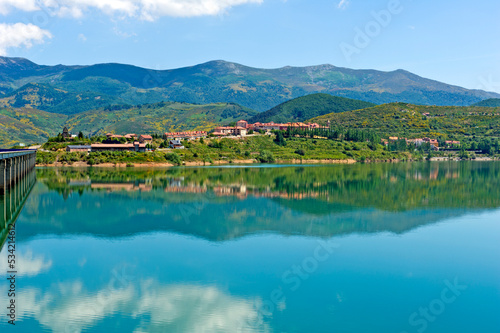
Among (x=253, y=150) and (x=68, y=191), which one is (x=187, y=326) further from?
(x=253, y=150)

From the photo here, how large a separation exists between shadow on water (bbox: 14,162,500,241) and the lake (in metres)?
0.20

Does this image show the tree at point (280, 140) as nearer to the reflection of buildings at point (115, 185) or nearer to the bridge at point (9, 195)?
the reflection of buildings at point (115, 185)

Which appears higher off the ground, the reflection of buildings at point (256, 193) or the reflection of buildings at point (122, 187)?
the reflection of buildings at point (256, 193)

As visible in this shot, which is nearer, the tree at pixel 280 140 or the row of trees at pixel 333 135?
the tree at pixel 280 140

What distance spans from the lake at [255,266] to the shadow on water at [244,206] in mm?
200

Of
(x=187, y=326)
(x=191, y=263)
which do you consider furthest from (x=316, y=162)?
(x=187, y=326)

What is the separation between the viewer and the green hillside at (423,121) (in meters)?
134

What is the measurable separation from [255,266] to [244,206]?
15.7 meters

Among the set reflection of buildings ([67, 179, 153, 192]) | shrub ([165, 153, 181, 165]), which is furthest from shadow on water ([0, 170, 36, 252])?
shrub ([165, 153, 181, 165])

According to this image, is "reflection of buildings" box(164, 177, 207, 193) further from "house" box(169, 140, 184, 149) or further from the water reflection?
"house" box(169, 140, 184, 149)

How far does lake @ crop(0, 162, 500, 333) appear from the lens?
12.4m

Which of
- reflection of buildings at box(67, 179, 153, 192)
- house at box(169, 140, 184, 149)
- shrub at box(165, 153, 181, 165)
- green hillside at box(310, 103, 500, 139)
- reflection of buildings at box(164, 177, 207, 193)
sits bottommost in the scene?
reflection of buildings at box(67, 179, 153, 192)

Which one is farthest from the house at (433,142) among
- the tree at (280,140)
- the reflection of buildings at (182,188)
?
the reflection of buildings at (182,188)

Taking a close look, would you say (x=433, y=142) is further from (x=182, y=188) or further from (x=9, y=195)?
(x=9, y=195)
